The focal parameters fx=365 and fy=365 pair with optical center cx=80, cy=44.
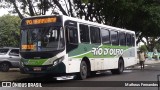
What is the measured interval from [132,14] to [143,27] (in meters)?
3.13

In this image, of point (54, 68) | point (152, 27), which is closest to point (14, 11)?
point (152, 27)

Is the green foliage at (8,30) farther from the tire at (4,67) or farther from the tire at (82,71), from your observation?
the tire at (82,71)

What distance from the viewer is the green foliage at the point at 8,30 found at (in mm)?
61100

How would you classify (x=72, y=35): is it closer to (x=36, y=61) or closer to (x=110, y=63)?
(x=36, y=61)

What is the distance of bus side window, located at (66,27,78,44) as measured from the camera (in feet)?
55.3

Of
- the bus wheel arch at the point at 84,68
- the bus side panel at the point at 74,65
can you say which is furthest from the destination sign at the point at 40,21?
the bus wheel arch at the point at 84,68

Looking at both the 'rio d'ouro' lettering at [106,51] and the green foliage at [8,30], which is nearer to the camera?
the 'rio d'ouro' lettering at [106,51]

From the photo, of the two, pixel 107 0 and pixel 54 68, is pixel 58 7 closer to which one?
pixel 107 0

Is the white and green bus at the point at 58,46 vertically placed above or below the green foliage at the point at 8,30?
below

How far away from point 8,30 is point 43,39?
1993 inches

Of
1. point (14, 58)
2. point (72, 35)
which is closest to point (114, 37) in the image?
point (72, 35)

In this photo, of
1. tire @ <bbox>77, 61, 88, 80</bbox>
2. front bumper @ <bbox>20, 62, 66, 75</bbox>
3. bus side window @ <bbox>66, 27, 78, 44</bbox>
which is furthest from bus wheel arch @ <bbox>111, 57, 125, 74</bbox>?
front bumper @ <bbox>20, 62, 66, 75</bbox>

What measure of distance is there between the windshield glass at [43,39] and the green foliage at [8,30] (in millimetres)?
40325

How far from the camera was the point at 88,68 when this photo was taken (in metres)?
19.0
